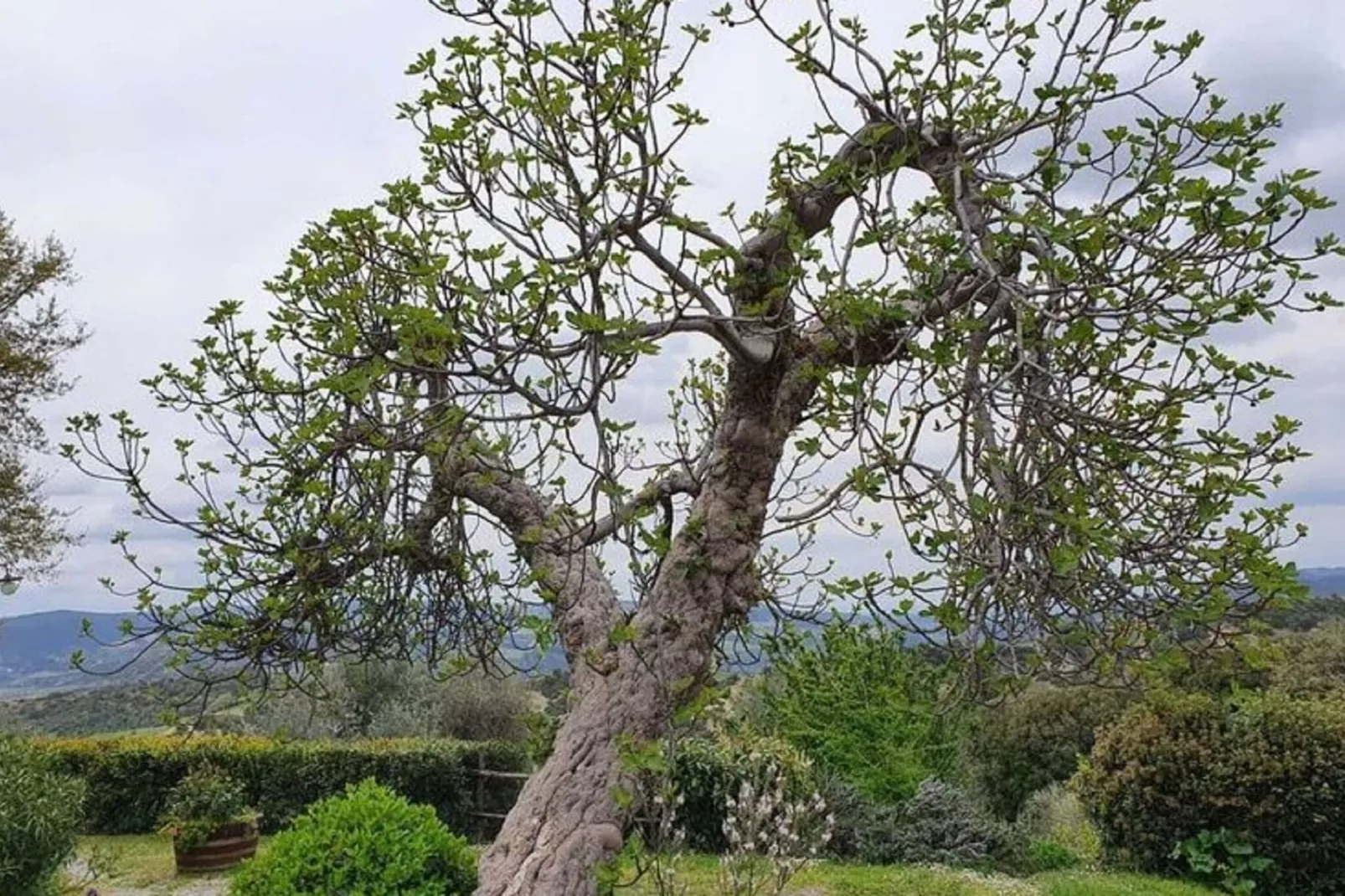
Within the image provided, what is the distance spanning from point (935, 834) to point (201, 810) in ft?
23.9

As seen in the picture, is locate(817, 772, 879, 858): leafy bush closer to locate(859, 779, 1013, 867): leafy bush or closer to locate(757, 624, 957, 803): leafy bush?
locate(859, 779, 1013, 867): leafy bush

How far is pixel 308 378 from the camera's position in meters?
3.51

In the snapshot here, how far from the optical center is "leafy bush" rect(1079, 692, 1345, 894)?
26.6 ft

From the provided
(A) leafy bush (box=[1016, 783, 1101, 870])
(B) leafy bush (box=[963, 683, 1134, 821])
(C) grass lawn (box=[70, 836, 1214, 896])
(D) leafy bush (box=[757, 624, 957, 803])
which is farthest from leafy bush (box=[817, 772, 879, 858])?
(B) leafy bush (box=[963, 683, 1134, 821])

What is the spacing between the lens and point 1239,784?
830cm

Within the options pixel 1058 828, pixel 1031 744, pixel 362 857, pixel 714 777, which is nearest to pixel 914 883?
pixel 714 777

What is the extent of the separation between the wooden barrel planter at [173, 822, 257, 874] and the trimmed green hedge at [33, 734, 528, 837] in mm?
1841

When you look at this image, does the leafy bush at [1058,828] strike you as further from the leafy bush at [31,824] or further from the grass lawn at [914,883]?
the leafy bush at [31,824]

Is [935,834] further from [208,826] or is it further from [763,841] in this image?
[208,826]

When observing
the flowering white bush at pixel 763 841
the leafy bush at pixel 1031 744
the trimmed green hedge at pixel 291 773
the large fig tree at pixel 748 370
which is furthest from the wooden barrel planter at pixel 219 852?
the leafy bush at pixel 1031 744

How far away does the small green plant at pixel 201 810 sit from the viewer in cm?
959

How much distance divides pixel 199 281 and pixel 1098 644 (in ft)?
16.6

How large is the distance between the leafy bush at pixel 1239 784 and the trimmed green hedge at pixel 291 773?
6.98 m

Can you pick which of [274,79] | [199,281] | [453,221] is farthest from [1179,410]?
[199,281]
